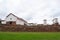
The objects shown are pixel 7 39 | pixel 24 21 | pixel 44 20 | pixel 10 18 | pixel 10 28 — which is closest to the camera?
pixel 7 39

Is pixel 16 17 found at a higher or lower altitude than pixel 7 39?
higher

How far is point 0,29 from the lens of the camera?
3572 cm

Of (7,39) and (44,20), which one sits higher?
(44,20)

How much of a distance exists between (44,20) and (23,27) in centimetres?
2236

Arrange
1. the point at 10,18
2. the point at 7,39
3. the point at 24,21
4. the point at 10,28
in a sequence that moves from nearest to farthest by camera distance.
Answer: the point at 7,39, the point at 10,28, the point at 10,18, the point at 24,21

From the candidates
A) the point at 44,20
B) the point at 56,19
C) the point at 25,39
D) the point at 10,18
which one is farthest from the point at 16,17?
the point at 25,39

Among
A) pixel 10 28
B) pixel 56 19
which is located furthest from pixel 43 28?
pixel 56 19

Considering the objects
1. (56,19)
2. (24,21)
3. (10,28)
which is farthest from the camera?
(24,21)

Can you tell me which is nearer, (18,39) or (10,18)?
(18,39)

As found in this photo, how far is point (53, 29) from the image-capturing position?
3706cm

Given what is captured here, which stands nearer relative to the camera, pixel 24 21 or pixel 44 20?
pixel 44 20

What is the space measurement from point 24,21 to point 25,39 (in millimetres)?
48752

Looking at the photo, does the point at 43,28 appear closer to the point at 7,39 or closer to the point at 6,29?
the point at 6,29

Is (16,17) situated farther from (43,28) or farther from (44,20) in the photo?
(43,28)
